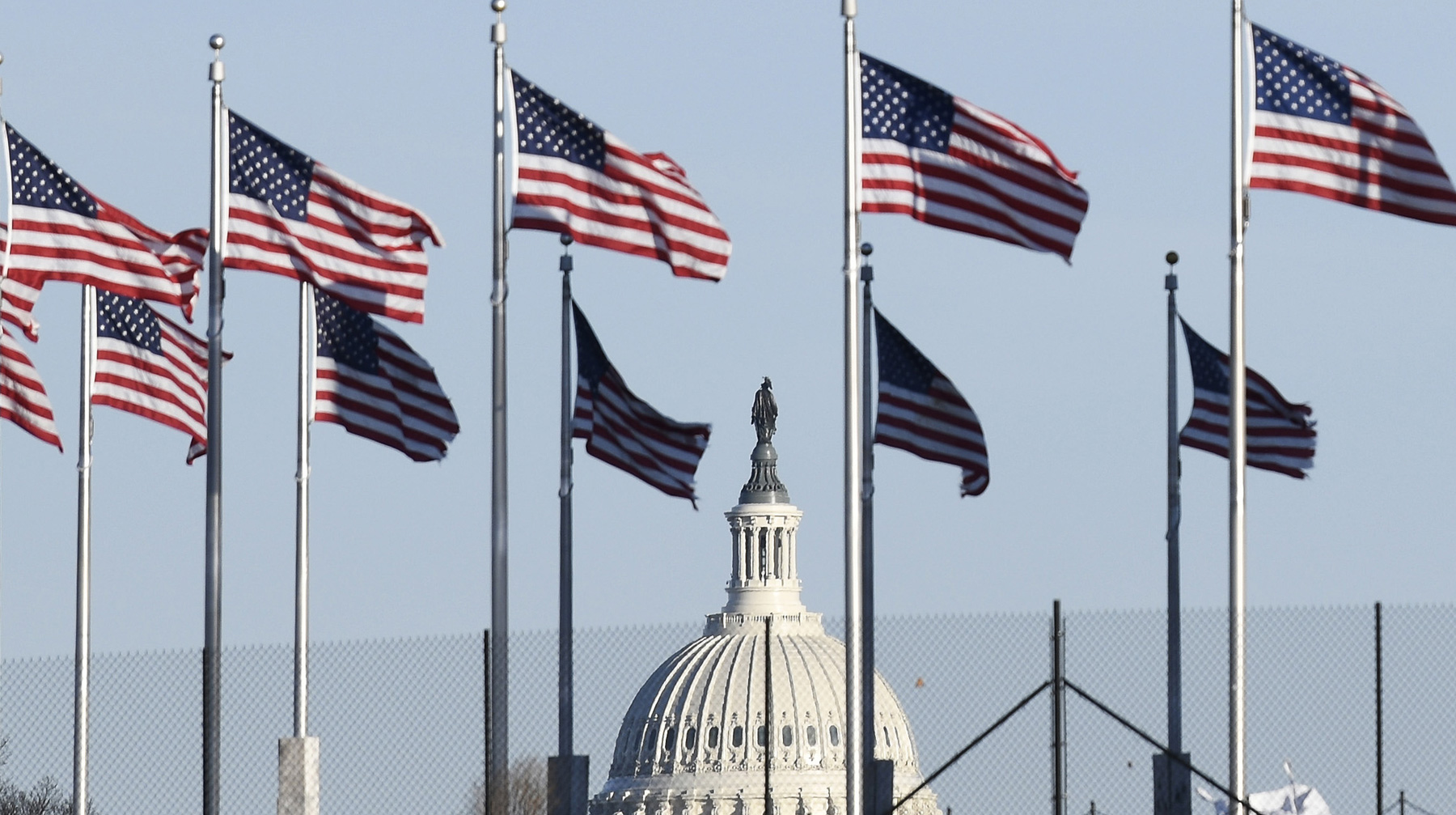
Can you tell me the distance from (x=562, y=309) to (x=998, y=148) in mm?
7629

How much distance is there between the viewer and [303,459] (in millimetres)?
44719

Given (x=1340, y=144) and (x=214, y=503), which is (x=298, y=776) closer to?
(x=214, y=503)

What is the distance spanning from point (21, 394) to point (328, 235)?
22.1 ft

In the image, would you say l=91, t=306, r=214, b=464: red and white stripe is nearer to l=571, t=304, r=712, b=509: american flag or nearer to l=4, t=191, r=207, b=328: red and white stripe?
l=4, t=191, r=207, b=328: red and white stripe

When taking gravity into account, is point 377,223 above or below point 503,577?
above

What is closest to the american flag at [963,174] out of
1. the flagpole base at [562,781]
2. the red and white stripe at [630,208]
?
the red and white stripe at [630,208]

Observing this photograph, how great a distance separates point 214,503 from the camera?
133ft

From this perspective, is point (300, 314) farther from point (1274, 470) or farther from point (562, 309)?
point (1274, 470)

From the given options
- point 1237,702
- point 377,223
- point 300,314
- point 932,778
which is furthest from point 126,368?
point 1237,702

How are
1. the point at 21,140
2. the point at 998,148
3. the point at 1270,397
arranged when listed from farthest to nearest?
1. the point at 1270,397
2. the point at 21,140
3. the point at 998,148

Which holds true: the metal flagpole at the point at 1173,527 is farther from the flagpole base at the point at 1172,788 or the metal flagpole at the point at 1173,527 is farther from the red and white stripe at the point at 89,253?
the red and white stripe at the point at 89,253

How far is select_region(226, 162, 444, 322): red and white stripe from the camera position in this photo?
1596 inches

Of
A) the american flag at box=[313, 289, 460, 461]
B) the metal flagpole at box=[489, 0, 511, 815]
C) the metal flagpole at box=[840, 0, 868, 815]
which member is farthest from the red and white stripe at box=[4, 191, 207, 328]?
the metal flagpole at box=[840, 0, 868, 815]

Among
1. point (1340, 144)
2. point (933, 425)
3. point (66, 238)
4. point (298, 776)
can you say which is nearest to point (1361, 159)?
point (1340, 144)
